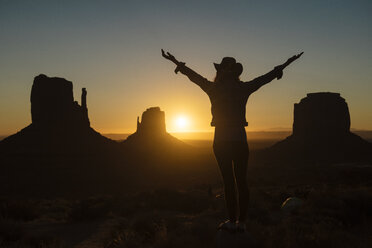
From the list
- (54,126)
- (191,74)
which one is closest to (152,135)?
(54,126)

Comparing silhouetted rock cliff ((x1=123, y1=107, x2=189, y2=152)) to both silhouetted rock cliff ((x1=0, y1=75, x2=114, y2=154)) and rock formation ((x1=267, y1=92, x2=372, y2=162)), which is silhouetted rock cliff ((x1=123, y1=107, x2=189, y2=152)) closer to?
silhouetted rock cliff ((x1=0, y1=75, x2=114, y2=154))

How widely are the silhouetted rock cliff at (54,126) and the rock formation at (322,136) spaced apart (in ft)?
153

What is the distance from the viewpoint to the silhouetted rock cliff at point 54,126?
62.3 meters

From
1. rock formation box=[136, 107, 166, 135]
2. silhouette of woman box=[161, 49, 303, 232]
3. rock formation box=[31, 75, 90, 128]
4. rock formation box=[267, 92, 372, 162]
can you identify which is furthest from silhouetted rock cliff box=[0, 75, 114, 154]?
silhouette of woman box=[161, 49, 303, 232]

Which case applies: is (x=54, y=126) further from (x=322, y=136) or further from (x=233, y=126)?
(x=233, y=126)

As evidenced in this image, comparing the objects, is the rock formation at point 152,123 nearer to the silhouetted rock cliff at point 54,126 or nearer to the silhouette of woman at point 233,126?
the silhouetted rock cliff at point 54,126

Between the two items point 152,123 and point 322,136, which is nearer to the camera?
point 322,136

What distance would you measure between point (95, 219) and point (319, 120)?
315 feet

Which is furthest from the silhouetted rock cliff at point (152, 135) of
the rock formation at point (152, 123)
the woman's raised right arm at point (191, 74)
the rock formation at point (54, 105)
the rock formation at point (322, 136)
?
the woman's raised right arm at point (191, 74)

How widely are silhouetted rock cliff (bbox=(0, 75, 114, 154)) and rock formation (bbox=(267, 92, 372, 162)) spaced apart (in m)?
46.7

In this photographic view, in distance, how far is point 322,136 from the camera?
3777 inches

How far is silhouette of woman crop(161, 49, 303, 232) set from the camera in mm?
4734

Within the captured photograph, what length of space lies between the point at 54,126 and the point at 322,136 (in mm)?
71500

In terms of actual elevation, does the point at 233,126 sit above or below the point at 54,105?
below
